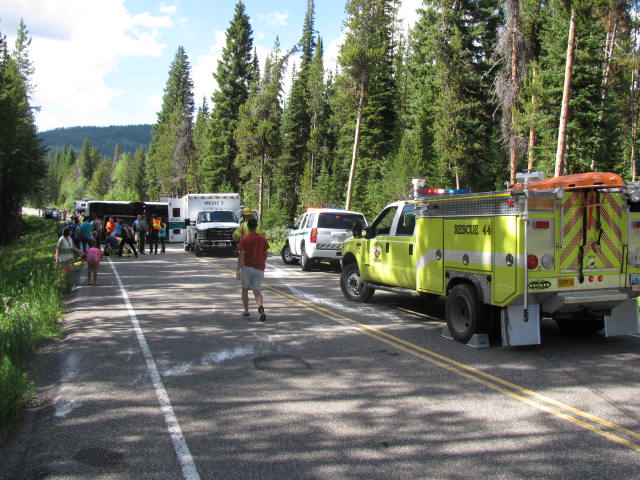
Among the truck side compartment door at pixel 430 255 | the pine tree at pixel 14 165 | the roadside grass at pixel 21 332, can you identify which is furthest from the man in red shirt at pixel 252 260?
the pine tree at pixel 14 165

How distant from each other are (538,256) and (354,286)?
550 centimetres

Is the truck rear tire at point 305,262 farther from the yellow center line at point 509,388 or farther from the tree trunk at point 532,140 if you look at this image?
the tree trunk at point 532,140

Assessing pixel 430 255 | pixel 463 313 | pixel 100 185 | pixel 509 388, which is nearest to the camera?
pixel 509 388

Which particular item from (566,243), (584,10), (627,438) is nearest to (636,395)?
(627,438)

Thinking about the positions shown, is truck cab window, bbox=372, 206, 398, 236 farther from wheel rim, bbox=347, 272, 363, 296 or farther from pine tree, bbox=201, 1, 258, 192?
pine tree, bbox=201, 1, 258, 192

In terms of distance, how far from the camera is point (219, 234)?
25391 mm

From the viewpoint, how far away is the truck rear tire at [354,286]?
459 inches

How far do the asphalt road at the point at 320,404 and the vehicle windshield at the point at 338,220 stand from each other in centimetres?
845

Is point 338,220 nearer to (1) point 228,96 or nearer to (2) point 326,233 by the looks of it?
(2) point 326,233

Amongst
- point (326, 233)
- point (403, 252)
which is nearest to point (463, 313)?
point (403, 252)

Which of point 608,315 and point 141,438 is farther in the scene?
point 608,315

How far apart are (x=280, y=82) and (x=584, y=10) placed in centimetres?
2967

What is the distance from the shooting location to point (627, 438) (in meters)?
4.49

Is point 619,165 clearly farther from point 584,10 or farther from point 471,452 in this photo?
point 471,452
